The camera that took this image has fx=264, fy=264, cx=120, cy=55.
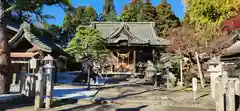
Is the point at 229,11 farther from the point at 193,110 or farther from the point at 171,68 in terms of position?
the point at 193,110

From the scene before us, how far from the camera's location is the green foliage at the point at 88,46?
2314 cm

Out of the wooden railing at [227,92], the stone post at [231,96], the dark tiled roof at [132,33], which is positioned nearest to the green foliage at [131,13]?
the dark tiled roof at [132,33]

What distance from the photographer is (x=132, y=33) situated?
29094 millimetres

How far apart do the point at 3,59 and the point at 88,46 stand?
12.3 m

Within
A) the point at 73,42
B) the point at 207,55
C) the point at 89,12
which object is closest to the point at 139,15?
the point at 89,12

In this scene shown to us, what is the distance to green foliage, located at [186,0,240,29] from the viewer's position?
26755mm

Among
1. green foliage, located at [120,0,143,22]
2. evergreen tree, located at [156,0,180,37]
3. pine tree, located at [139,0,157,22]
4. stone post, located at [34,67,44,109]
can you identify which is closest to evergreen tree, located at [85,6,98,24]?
green foliage, located at [120,0,143,22]

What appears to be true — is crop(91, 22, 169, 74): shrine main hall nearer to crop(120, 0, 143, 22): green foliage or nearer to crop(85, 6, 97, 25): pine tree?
crop(120, 0, 143, 22): green foliage

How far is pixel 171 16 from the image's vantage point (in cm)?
4231

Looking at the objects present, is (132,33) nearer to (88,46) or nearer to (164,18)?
(88,46)

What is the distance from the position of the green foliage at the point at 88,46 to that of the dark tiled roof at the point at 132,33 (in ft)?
9.60

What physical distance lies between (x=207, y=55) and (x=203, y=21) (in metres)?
A: 11.2

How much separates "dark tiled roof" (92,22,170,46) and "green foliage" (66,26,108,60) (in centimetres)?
293

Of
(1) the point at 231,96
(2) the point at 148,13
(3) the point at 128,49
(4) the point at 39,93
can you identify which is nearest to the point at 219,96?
(1) the point at 231,96
